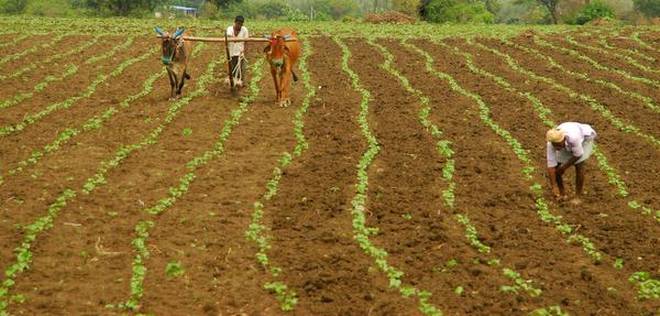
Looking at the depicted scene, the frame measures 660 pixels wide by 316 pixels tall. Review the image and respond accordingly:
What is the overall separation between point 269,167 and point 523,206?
3.67m

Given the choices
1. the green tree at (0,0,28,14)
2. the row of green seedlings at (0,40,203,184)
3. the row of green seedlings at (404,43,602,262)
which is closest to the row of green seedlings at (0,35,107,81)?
the row of green seedlings at (0,40,203,184)

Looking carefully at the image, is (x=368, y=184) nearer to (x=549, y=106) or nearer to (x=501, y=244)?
(x=501, y=244)

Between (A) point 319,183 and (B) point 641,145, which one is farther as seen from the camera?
(B) point 641,145

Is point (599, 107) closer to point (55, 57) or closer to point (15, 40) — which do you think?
point (55, 57)

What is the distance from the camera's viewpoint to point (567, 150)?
29.8ft

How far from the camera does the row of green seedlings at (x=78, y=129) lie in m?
10.5

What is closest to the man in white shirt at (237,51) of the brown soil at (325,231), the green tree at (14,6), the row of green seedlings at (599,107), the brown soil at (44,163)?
the brown soil at (325,231)

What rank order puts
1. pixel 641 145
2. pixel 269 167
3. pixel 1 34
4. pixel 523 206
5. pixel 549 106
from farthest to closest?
1. pixel 1 34
2. pixel 549 106
3. pixel 641 145
4. pixel 269 167
5. pixel 523 206

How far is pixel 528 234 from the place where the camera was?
8.37 m

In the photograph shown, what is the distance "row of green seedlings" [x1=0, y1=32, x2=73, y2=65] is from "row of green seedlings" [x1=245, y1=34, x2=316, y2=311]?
32.4ft

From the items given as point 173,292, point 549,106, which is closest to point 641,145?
point 549,106

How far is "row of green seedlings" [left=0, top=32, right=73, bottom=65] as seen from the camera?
1976cm

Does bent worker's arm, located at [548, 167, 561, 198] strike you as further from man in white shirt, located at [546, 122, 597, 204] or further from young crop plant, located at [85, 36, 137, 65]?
young crop plant, located at [85, 36, 137, 65]

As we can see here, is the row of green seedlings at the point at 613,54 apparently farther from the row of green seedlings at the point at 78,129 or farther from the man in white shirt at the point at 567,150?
the row of green seedlings at the point at 78,129
